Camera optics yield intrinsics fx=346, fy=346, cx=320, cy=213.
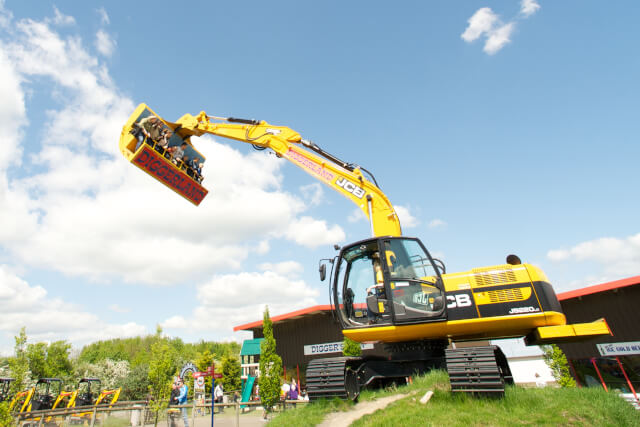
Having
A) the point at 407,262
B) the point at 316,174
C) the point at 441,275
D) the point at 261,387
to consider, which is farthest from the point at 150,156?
the point at 261,387

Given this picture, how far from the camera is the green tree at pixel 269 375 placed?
16688 millimetres

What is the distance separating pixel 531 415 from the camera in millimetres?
5160

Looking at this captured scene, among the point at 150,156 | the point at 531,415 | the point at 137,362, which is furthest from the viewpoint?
the point at 137,362

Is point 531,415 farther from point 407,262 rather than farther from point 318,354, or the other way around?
point 318,354

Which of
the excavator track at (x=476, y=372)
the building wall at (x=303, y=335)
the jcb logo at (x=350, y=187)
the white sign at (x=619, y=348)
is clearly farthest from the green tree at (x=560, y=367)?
the excavator track at (x=476, y=372)

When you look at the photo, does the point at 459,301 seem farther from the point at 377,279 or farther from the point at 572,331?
the point at 572,331

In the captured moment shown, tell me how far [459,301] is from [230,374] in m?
26.8

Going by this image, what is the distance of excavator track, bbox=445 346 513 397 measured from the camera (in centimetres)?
541

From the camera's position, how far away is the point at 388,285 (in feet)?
21.5

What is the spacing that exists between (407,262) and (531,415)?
9.92 ft

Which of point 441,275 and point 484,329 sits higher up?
point 441,275

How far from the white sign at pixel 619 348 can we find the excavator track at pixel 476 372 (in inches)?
572

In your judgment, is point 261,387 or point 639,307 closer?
point 639,307

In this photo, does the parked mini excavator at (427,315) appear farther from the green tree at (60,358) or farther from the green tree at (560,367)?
the green tree at (60,358)
